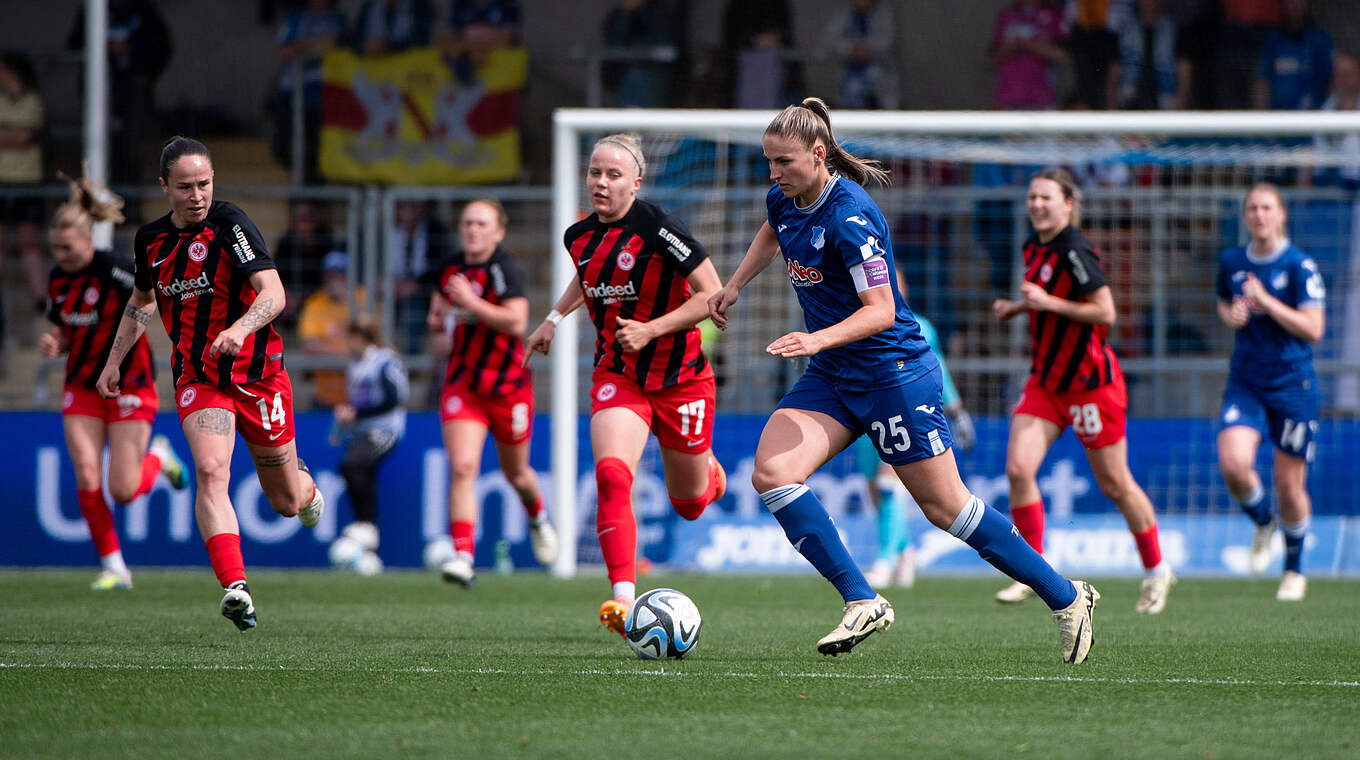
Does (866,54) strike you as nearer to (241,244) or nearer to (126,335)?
(126,335)

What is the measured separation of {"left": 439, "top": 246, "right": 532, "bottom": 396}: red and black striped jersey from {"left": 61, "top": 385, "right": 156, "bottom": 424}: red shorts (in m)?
1.72

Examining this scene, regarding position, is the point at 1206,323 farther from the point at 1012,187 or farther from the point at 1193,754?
the point at 1193,754

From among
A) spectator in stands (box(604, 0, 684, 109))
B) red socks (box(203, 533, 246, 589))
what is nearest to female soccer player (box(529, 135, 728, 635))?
red socks (box(203, 533, 246, 589))

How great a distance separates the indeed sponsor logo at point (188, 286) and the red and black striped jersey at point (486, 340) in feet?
10.2

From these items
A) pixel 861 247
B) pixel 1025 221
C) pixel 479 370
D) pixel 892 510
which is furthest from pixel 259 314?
pixel 1025 221

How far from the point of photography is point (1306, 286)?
8.99 m

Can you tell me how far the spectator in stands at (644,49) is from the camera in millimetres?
16031

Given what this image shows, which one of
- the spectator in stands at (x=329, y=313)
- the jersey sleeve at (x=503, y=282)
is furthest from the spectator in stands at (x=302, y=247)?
the jersey sleeve at (x=503, y=282)

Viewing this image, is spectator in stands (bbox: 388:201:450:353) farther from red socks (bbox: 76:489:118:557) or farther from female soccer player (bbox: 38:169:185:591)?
female soccer player (bbox: 38:169:185:591)

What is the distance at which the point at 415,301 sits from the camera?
14.5 meters

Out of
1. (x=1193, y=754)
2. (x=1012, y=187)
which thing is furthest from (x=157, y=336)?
(x=1193, y=754)

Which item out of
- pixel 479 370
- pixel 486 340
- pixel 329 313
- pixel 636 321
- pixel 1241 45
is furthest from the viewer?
pixel 1241 45

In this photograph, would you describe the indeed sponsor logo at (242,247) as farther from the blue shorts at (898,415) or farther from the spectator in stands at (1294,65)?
the spectator in stands at (1294,65)

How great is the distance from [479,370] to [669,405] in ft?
9.76
